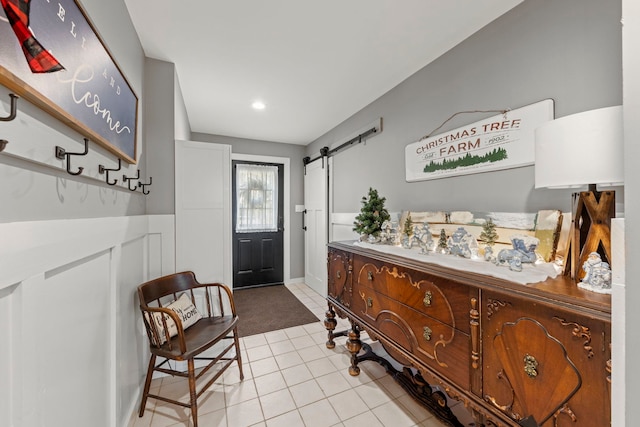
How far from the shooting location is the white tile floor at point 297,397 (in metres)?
1.52

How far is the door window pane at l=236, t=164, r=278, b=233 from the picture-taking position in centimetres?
409

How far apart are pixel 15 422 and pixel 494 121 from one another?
2.35m

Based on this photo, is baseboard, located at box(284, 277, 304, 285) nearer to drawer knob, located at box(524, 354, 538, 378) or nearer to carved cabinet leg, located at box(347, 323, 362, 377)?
carved cabinet leg, located at box(347, 323, 362, 377)

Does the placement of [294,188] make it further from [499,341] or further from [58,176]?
[499,341]

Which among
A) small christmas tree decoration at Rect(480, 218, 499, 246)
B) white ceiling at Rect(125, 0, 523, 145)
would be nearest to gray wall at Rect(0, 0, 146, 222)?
white ceiling at Rect(125, 0, 523, 145)

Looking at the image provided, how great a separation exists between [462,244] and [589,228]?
1.86ft

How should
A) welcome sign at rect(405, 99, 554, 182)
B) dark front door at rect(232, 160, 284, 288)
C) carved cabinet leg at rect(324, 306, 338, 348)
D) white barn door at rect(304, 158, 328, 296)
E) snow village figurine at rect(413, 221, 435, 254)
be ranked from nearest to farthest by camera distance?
welcome sign at rect(405, 99, 554, 182), snow village figurine at rect(413, 221, 435, 254), carved cabinet leg at rect(324, 306, 338, 348), white barn door at rect(304, 158, 328, 296), dark front door at rect(232, 160, 284, 288)

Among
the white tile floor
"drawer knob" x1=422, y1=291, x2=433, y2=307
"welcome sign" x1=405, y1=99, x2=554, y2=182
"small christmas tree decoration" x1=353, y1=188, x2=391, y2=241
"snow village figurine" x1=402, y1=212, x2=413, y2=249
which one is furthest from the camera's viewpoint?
"small christmas tree decoration" x1=353, y1=188, x2=391, y2=241

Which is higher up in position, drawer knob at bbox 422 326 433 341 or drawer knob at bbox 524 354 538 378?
drawer knob at bbox 524 354 538 378

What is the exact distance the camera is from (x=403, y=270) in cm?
141

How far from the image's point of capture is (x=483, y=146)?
1.59 metres

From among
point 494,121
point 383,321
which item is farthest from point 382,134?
point 383,321

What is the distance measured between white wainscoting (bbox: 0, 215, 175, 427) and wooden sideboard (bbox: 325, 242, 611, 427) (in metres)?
1.46

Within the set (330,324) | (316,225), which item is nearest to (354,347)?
(330,324)
